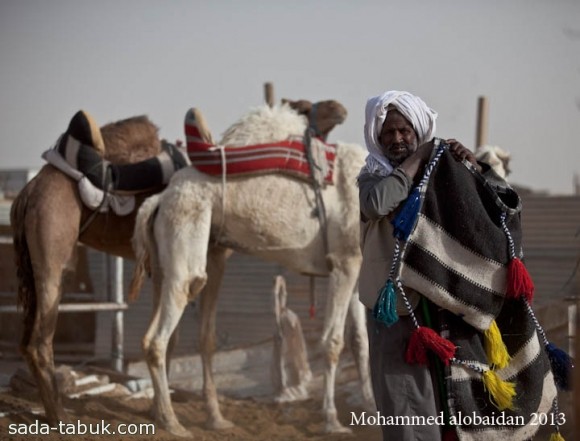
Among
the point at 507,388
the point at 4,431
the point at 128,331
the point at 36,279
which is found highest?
the point at 507,388

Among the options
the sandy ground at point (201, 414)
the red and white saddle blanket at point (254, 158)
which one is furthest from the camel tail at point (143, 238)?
the sandy ground at point (201, 414)

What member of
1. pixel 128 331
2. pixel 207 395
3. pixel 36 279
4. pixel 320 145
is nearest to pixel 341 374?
pixel 207 395

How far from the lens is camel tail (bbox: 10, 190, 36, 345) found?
736 cm

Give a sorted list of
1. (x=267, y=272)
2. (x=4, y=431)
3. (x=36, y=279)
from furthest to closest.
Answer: (x=267, y=272) → (x=36, y=279) → (x=4, y=431)

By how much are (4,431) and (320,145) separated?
11.1ft

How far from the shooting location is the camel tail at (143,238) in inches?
294

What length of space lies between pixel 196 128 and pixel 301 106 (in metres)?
1.10

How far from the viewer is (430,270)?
3654 mm

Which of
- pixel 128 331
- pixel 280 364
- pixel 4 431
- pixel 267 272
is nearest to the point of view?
pixel 4 431

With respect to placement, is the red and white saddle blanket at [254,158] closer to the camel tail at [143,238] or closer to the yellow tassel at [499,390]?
the camel tail at [143,238]

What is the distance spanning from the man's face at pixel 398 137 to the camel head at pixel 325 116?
4.07 meters

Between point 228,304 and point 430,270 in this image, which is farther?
point 228,304

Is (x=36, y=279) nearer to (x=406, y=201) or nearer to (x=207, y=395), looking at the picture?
(x=207, y=395)

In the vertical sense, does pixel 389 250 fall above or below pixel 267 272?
above
